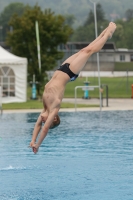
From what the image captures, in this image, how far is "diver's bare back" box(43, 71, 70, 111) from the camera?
11109mm

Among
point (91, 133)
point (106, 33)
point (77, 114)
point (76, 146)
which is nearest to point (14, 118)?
point (77, 114)

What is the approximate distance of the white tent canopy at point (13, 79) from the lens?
3500cm

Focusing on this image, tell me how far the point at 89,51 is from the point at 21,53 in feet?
94.9

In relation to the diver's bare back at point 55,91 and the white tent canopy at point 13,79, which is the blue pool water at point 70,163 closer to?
the diver's bare back at point 55,91

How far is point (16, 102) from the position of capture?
35250 millimetres

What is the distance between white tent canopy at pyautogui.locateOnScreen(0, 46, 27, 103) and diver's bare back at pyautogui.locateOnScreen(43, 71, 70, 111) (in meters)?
23.5

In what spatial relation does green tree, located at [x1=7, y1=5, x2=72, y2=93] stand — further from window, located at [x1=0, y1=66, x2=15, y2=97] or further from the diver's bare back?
the diver's bare back

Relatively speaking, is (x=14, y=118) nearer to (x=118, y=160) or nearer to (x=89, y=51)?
(x=118, y=160)

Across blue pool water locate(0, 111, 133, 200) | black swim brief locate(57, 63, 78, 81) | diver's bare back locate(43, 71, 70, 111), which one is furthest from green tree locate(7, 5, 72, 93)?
diver's bare back locate(43, 71, 70, 111)

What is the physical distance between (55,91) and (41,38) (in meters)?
29.2

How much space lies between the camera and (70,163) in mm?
13875

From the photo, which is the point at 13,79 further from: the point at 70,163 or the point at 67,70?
the point at 67,70

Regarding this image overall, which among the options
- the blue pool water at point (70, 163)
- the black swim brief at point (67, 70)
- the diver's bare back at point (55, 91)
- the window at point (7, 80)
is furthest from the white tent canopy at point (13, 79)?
the diver's bare back at point (55, 91)

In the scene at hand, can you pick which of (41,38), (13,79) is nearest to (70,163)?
(13,79)
